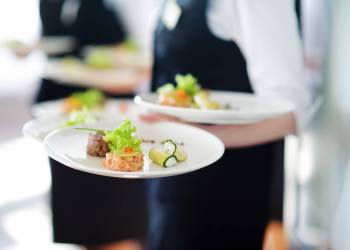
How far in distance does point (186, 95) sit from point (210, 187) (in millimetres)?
325

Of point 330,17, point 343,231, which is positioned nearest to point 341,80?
point 330,17

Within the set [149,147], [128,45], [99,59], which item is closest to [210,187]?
[149,147]

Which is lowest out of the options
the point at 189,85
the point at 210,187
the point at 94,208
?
the point at 94,208

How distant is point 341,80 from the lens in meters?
1.35

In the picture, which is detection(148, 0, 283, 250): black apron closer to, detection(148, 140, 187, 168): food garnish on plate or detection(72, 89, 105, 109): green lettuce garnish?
detection(148, 140, 187, 168): food garnish on plate

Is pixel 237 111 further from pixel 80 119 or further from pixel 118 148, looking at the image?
pixel 80 119

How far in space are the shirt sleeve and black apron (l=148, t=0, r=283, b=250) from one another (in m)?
0.13

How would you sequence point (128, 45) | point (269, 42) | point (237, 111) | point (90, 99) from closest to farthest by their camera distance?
point (237, 111) → point (269, 42) → point (90, 99) → point (128, 45)

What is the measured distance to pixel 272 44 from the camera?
1.23 metres

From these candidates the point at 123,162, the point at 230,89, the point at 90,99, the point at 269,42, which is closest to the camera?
the point at 123,162

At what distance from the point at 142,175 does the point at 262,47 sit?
0.55 meters

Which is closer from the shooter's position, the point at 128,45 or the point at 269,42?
the point at 269,42

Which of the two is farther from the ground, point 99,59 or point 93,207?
point 99,59

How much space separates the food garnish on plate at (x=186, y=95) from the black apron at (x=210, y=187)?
0.10m
